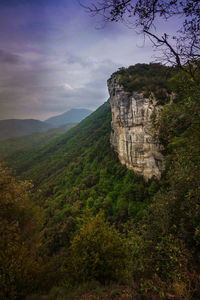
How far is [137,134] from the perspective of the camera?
28391 millimetres

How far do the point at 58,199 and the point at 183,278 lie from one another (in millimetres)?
45506

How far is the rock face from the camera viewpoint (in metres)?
26.4

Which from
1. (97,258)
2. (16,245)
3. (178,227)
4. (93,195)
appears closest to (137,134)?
(93,195)

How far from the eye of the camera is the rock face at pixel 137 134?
2635 centimetres

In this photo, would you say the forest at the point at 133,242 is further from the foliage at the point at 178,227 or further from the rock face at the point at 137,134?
the rock face at the point at 137,134

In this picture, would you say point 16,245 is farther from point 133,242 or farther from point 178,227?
point 178,227

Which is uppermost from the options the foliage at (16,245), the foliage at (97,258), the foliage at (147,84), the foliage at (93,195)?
the foliage at (147,84)

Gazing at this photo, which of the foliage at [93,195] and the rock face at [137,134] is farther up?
the rock face at [137,134]

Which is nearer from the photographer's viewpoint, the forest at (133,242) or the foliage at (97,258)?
the forest at (133,242)

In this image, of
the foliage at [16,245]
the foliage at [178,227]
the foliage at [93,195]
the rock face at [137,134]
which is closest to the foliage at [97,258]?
the foliage at [178,227]

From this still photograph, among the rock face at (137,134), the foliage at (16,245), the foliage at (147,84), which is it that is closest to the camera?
the foliage at (16,245)

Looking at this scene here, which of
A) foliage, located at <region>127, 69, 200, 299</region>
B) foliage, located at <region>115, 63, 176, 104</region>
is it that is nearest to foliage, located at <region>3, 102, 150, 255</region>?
foliage, located at <region>127, 69, 200, 299</region>

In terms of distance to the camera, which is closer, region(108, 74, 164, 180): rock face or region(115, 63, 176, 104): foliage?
region(115, 63, 176, 104): foliage

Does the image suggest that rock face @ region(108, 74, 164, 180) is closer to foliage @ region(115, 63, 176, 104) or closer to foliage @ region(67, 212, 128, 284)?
foliage @ region(115, 63, 176, 104)
